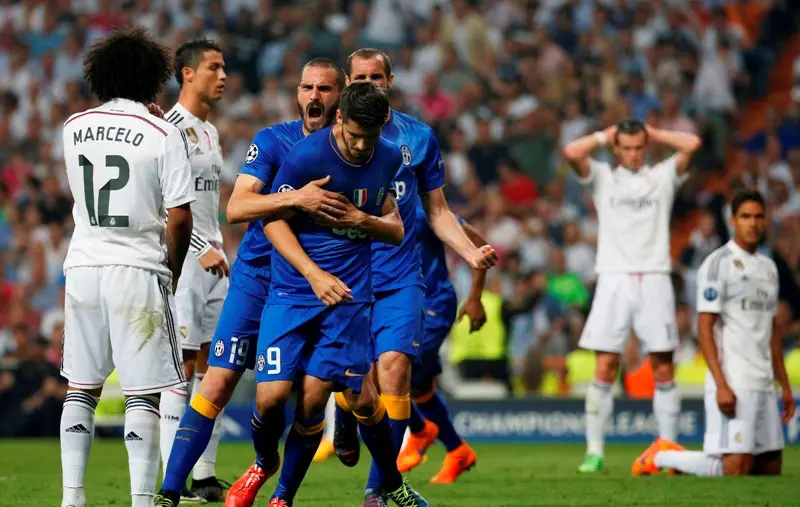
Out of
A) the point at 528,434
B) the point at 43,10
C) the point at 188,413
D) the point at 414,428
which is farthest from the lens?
the point at 43,10

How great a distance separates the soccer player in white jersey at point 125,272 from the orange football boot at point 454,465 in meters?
3.57

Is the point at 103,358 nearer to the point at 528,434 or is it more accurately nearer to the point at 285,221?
the point at 285,221

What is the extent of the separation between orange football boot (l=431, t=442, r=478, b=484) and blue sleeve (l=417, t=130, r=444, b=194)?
100 inches

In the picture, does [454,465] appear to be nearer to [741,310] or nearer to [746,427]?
[746,427]

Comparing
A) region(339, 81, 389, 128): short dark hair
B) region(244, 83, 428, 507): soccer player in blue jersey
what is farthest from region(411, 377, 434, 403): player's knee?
region(339, 81, 389, 128): short dark hair

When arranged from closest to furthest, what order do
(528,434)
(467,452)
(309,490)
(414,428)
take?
(309,490) → (467,452) → (414,428) → (528,434)

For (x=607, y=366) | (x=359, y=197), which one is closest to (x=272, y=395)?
(x=359, y=197)

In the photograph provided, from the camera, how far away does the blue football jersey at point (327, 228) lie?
665 cm

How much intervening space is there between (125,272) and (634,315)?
5.79 m

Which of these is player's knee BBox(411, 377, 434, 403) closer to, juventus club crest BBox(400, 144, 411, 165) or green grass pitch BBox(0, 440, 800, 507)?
green grass pitch BBox(0, 440, 800, 507)

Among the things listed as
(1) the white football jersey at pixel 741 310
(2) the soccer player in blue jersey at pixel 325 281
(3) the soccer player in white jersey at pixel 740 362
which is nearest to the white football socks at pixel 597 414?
(3) the soccer player in white jersey at pixel 740 362

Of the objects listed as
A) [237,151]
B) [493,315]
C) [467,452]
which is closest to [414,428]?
[467,452]

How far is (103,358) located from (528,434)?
892 cm

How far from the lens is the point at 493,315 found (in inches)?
633
